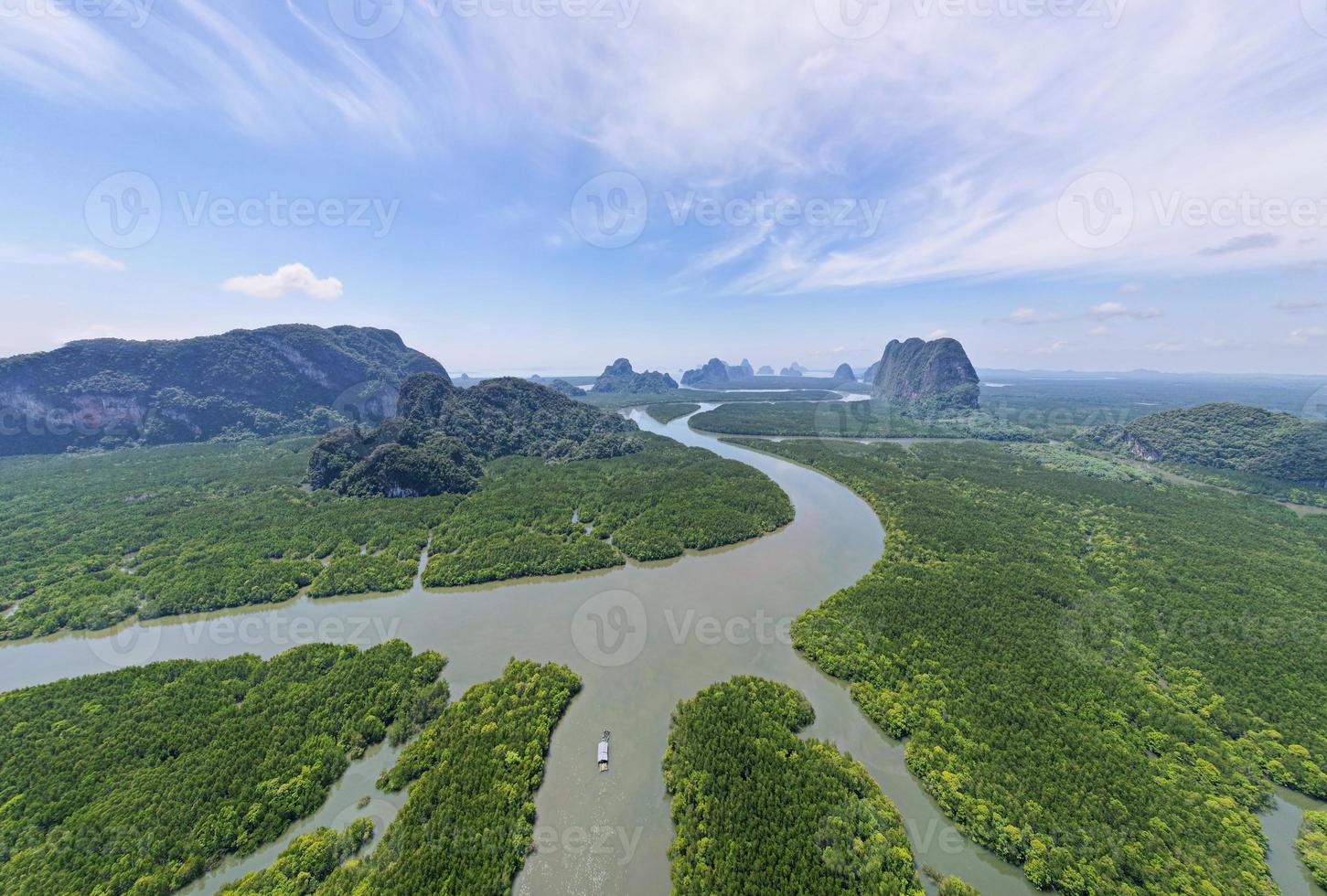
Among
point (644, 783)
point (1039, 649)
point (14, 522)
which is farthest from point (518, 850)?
point (14, 522)

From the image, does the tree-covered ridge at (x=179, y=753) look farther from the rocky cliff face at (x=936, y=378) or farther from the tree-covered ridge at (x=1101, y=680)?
the rocky cliff face at (x=936, y=378)

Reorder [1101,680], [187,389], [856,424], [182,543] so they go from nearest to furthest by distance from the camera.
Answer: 1. [1101,680]
2. [182,543]
3. [187,389]
4. [856,424]

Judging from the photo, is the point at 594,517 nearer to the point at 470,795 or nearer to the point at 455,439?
the point at 470,795

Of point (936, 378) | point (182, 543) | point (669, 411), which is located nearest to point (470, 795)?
point (182, 543)

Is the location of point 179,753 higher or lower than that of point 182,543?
lower

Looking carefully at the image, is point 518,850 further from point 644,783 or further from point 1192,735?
point 1192,735

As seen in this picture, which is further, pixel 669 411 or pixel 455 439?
pixel 669 411
